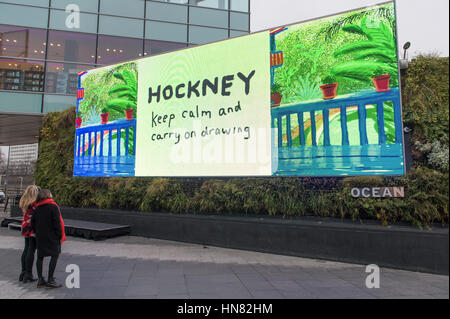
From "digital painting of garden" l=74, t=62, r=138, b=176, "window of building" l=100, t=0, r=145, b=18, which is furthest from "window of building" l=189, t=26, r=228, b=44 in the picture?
"digital painting of garden" l=74, t=62, r=138, b=176

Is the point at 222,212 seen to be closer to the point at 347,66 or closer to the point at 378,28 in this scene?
the point at 347,66

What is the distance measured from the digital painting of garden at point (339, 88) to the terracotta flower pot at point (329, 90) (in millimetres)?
24

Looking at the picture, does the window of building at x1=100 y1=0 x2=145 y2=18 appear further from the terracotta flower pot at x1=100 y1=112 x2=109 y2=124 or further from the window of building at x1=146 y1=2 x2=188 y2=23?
the terracotta flower pot at x1=100 y1=112 x2=109 y2=124

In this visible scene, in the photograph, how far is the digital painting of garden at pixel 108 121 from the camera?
10930 millimetres

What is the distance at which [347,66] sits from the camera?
757cm

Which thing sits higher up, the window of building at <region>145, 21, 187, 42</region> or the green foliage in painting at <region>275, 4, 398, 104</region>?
the window of building at <region>145, 21, 187, 42</region>

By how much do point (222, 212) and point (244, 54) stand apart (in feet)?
15.6

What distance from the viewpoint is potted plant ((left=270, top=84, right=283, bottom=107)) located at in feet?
27.3

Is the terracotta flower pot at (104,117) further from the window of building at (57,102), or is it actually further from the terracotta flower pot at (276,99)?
the terracotta flower pot at (276,99)

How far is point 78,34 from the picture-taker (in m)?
18.1

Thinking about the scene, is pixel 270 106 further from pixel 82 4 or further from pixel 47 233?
pixel 82 4

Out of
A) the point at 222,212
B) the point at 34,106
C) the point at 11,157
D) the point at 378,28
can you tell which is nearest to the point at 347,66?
the point at 378,28

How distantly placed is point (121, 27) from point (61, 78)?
489 cm

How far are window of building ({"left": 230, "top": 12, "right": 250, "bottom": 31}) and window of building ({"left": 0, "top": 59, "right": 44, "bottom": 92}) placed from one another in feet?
38.7
